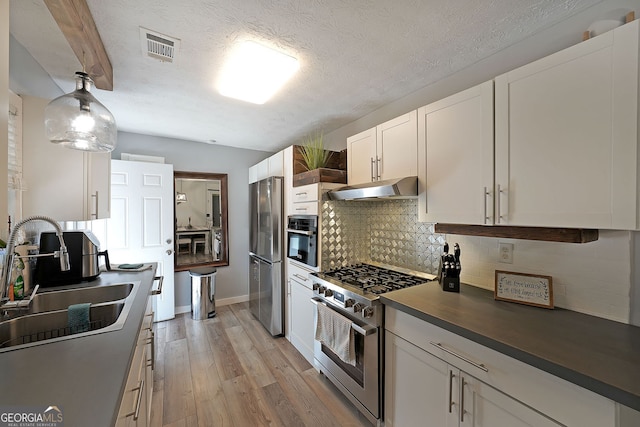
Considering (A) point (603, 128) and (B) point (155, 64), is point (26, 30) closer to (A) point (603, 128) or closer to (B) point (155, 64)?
(B) point (155, 64)

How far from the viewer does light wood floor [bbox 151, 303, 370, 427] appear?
70.4 inches

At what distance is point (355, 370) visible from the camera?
1812 millimetres

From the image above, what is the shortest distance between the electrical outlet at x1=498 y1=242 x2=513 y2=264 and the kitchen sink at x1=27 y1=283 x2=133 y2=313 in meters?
2.54

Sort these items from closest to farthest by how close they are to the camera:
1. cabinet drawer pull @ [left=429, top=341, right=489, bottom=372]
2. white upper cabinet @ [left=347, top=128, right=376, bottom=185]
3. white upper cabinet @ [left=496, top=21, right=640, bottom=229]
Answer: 1. white upper cabinet @ [left=496, top=21, right=640, bottom=229]
2. cabinet drawer pull @ [left=429, top=341, right=489, bottom=372]
3. white upper cabinet @ [left=347, top=128, right=376, bottom=185]

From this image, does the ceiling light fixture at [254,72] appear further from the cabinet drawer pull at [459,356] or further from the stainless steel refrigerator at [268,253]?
the cabinet drawer pull at [459,356]

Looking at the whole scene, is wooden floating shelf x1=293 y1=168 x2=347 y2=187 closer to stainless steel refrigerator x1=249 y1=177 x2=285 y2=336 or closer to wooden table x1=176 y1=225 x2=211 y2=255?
stainless steel refrigerator x1=249 y1=177 x2=285 y2=336

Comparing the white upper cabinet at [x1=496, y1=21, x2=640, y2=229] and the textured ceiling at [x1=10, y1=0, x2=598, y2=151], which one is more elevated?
the textured ceiling at [x1=10, y1=0, x2=598, y2=151]

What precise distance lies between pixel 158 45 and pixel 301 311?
238 centimetres

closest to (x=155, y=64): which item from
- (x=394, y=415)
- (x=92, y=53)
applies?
(x=92, y=53)

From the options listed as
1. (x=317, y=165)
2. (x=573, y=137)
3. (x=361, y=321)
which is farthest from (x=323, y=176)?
(x=573, y=137)

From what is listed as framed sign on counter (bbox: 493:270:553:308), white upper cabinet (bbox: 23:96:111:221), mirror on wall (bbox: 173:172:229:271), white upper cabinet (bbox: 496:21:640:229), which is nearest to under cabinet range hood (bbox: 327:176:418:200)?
white upper cabinet (bbox: 496:21:640:229)

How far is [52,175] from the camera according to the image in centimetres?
169

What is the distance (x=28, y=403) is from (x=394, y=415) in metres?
1.70

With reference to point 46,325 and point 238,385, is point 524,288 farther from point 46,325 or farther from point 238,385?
point 46,325
